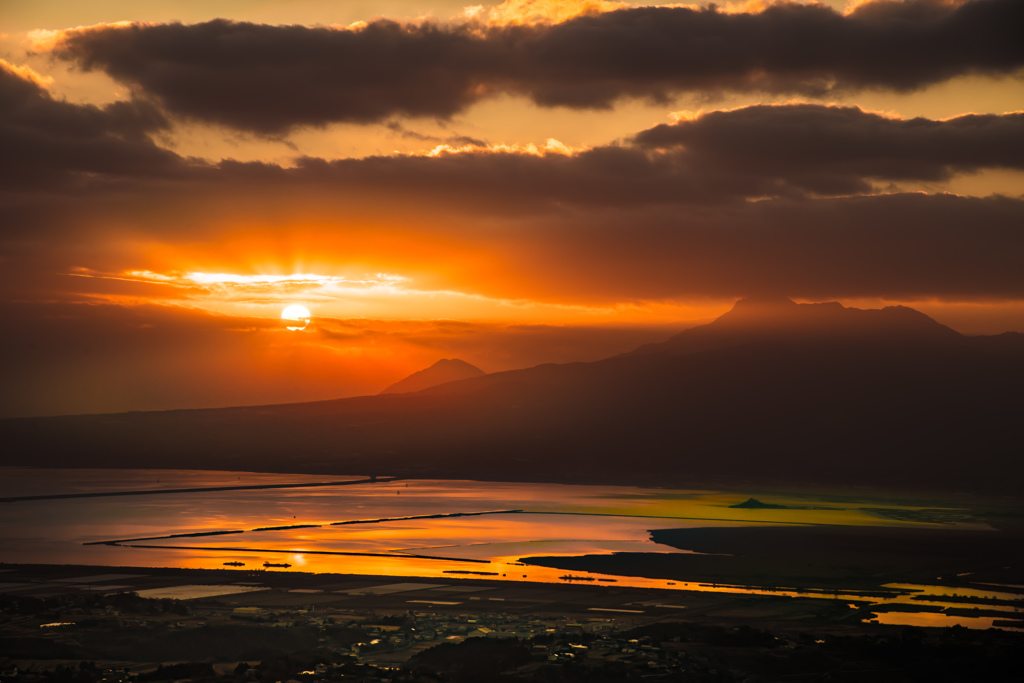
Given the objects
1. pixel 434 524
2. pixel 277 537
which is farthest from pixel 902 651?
pixel 434 524

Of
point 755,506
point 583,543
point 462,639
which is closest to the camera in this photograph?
point 462,639

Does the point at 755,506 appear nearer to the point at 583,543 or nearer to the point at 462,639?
the point at 583,543

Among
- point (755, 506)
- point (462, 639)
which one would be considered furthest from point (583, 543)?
point (755, 506)

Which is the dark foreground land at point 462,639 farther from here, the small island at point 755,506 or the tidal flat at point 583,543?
the small island at point 755,506

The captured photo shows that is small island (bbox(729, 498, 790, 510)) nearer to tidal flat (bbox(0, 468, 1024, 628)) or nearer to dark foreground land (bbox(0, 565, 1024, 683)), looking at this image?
tidal flat (bbox(0, 468, 1024, 628))

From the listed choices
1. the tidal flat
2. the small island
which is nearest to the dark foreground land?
the tidal flat

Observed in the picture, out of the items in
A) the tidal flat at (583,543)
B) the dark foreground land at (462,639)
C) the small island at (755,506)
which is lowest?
the small island at (755,506)

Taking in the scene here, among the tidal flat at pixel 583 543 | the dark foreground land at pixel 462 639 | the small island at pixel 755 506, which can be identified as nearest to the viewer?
the dark foreground land at pixel 462 639

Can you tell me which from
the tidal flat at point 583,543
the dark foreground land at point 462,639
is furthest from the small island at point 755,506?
the dark foreground land at point 462,639

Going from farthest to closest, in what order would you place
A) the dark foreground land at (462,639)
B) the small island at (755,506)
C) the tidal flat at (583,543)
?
1. the small island at (755,506)
2. the tidal flat at (583,543)
3. the dark foreground land at (462,639)
